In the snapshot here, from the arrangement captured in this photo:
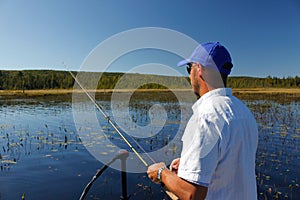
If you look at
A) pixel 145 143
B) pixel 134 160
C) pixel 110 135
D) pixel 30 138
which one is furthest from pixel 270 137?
pixel 30 138

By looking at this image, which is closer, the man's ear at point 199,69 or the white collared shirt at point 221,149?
the white collared shirt at point 221,149

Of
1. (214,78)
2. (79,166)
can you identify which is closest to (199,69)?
(214,78)

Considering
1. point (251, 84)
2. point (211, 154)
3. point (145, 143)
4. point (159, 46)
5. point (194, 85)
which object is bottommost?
point (145, 143)

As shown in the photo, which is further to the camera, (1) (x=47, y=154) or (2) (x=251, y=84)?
(2) (x=251, y=84)

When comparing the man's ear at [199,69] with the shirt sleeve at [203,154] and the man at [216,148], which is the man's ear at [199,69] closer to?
the man at [216,148]

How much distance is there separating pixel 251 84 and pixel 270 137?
85931 millimetres

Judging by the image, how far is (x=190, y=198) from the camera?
1.60 metres

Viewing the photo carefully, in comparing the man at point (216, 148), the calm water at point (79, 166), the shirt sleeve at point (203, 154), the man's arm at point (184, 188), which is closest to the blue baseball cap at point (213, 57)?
the man at point (216, 148)

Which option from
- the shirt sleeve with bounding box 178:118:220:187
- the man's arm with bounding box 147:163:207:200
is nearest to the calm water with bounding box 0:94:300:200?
the man's arm with bounding box 147:163:207:200

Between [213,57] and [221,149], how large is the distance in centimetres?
75

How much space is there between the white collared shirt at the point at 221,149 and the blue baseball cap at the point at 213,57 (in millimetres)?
226

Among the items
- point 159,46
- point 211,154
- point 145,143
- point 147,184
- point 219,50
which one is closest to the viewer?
point 211,154

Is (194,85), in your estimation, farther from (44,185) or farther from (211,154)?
(44,185)

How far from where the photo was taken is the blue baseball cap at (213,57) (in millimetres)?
1891
